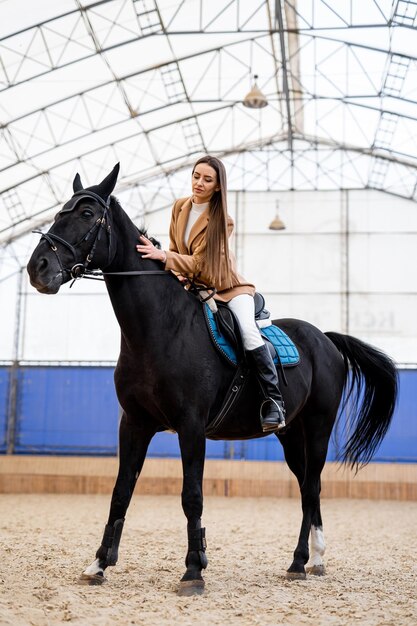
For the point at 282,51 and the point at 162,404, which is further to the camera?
the point at 282,51

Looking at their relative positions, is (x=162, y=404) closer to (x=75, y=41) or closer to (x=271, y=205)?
(x=75, y=41)

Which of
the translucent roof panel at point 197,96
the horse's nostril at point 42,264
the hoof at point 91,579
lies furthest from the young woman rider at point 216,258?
the translucent roof panel at point 197,96

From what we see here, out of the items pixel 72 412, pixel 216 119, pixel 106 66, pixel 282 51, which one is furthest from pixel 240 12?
pixel 72 412

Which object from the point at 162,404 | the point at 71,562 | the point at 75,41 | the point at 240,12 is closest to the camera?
the point at 162,404

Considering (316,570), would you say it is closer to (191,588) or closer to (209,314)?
(191,588)

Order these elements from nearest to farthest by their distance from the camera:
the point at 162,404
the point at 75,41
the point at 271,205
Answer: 1. the point at 162,404
2. the point at 75,41
3. the point at 271,205

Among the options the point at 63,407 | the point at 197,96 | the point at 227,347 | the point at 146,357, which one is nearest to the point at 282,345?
the point at 227,347

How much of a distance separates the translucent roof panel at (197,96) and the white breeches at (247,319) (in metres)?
11.5

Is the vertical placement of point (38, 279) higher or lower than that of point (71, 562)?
higher

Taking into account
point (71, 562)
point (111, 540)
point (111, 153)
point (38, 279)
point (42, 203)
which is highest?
point (111, 153)

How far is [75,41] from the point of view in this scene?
15.2m

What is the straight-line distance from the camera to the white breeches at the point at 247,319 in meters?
4.09

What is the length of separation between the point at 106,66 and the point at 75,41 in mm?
1507

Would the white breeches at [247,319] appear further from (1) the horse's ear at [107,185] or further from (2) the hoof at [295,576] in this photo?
(2) the hoof at [295,576]
